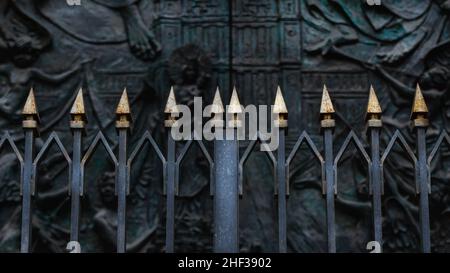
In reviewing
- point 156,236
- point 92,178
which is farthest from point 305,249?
point 92,178

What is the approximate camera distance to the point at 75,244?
241 inches

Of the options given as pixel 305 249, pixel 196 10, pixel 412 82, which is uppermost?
A: pixel 196 10

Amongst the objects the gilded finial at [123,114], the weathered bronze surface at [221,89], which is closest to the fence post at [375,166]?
the gilded finial at [123,114]

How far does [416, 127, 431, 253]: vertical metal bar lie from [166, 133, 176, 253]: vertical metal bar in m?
1.27

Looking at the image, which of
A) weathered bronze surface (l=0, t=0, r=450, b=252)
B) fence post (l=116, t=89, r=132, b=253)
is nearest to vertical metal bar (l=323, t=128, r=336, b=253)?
fence post (l=116, t=89, r=132, b=253)

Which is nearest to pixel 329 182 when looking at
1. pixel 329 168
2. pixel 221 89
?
pixel 329 168

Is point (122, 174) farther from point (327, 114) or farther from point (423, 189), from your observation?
point (423, 189)

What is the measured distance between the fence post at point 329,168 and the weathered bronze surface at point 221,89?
2221 mm

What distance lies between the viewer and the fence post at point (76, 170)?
6176 mm

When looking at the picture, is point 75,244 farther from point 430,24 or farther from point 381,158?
point 430,24

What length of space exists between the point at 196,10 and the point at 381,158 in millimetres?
2980

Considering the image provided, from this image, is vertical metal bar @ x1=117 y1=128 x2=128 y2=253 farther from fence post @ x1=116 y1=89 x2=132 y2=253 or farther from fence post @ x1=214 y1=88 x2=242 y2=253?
fence post @ x1=214 y1=88 x2=242 y2=253

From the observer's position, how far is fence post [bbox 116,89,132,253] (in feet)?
20.2

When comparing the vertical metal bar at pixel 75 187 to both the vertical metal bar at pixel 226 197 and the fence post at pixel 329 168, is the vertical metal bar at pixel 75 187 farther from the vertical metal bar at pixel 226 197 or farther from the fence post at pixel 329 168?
the fence post at pixel 329 168
